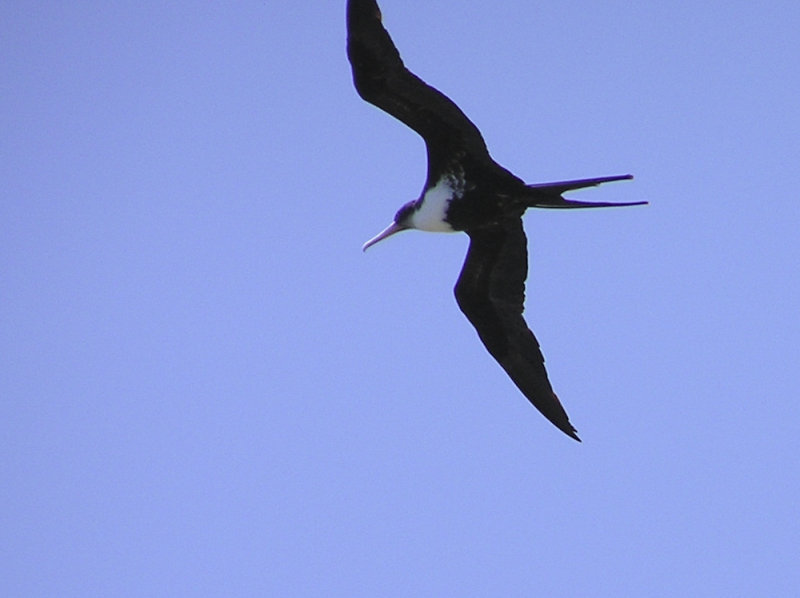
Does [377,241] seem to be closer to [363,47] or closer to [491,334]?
[491,334]

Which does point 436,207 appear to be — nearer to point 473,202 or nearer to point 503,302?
point 473,202

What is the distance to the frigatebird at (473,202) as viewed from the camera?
6469 mm

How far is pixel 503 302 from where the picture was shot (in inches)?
294

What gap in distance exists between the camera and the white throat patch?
7.09 metres

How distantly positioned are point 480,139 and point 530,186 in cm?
32

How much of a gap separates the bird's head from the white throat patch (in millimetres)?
38

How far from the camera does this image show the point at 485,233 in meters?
7.33

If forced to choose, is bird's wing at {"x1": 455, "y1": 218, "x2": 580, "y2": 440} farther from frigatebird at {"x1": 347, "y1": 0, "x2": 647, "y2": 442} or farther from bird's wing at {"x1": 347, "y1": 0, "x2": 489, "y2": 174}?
→ bird's wing at {"x1": 347, "y1": 0, "x2": 489, "y2": 174}

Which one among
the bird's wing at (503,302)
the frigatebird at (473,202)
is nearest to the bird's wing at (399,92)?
the frigatebird at (473,202)

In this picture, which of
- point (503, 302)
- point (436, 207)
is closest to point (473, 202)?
point (436, 207)

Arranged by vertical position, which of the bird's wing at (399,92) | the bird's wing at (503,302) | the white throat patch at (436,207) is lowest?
the bird's wing at (503,302)

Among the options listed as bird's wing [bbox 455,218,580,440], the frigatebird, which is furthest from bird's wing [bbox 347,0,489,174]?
bird's wing [bbox 455,218,580,440]

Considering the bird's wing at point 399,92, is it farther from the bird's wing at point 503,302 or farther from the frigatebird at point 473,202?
the bird's wing at point 503,302

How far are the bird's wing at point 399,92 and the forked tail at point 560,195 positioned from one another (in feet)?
1.00
